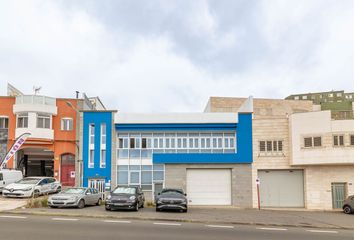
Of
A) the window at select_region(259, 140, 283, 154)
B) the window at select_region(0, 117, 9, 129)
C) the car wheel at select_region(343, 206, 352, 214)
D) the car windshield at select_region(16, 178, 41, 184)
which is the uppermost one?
the window at select_region(0, 117, 9, 129)

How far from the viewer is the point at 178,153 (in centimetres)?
3134

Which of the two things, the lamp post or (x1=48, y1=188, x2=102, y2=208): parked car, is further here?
the lamp post

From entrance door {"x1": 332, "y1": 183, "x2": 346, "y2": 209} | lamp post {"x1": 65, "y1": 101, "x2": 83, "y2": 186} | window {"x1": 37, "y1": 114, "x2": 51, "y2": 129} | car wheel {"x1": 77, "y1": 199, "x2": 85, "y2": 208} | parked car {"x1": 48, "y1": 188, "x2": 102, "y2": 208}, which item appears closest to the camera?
parked car {"x1": 48, "y1": 188, "x2": 102, "y2": 208}

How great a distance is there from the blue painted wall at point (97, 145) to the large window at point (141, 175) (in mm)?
1104

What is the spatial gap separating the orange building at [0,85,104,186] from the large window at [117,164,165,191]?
4.30m

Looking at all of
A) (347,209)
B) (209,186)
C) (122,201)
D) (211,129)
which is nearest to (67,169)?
(209,186)

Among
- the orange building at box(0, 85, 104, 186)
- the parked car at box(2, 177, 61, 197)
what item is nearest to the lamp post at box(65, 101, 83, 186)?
the orange building at box(0, 85, 104, 186)

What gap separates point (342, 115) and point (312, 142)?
3.18 m

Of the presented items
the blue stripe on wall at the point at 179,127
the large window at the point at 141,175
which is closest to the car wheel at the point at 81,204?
the large window at the point at 141,175

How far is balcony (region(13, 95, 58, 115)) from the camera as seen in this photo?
33.4 m

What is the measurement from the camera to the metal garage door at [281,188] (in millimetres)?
30891

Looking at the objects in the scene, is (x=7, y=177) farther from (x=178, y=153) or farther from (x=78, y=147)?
(x=178, y=153)

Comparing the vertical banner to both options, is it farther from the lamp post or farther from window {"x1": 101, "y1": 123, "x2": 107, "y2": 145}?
window {"x1": 101, "y1": 123, "x2": 107, "y2": 145}

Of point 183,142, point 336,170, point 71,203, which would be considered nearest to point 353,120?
point 336,170
